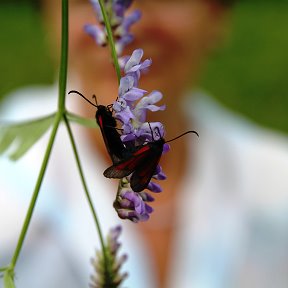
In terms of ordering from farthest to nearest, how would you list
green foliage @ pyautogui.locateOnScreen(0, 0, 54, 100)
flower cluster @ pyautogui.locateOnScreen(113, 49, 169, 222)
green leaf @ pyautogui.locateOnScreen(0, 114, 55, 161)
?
green foliage @ pyautogui.locateOnScreen(0, 0, 54, 100) → green leaf @ pyautogui.locateOnScreen(0, 114, 55, 161) → flower cluster @ pyautogui.locateOnScreen(113, 49, 169, 222)

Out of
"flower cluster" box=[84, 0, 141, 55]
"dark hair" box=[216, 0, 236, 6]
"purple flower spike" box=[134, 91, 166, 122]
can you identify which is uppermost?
"dark hair" box=[216, 0, 236, 6]

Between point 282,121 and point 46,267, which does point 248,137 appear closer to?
point 46,267

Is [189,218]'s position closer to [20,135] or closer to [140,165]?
[20,135]

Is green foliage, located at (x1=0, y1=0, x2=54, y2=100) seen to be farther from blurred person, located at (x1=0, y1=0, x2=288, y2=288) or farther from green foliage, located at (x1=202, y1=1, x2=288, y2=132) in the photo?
→ blurred person, located at (x1=0, y1=0, x2=288, y2=288)

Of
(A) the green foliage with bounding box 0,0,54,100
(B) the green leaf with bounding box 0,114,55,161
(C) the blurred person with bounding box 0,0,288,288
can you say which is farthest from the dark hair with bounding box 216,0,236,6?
(A) the green foliage with bounding box 0,0,54,100

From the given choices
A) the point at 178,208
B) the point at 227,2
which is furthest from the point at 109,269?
the point at 178,208

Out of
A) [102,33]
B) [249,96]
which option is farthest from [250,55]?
[102,33]
